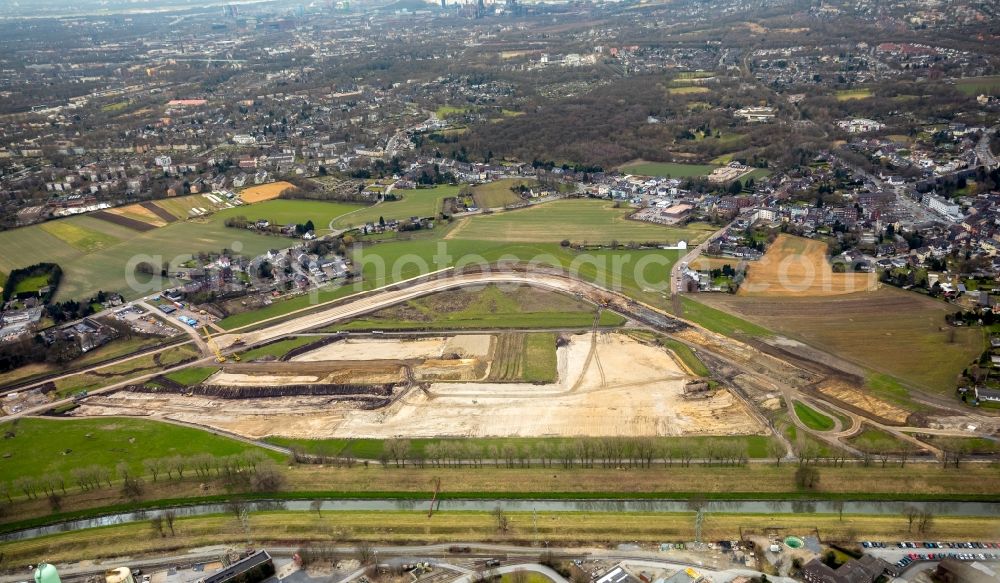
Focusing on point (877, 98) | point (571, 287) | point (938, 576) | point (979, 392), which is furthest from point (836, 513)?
point (877, 98)

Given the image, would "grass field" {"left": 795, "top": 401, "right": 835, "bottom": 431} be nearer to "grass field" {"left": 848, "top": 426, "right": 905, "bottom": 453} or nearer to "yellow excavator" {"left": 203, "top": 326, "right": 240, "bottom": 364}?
"grass field" {"left": 848, "top": 426, "right": 905, "bottom": 453}

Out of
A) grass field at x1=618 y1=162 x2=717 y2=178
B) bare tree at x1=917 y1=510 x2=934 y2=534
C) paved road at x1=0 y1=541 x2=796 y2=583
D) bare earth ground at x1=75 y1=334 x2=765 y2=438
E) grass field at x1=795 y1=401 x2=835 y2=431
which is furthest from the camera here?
grass field at x1=618 y1=162 x2=717 y2=178

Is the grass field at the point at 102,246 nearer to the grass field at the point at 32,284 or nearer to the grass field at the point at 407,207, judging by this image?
the grass field at the point at 32,284

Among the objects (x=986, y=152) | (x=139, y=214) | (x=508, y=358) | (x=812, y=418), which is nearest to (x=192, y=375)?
(x=508, y=358)

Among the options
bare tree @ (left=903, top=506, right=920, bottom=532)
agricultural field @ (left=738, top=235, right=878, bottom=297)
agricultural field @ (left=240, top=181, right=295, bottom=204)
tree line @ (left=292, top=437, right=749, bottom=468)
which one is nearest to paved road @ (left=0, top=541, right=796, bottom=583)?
tree line @ (left=292, top=437, right=749, bottom=468)

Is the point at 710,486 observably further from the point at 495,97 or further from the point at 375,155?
the point at 495,97
